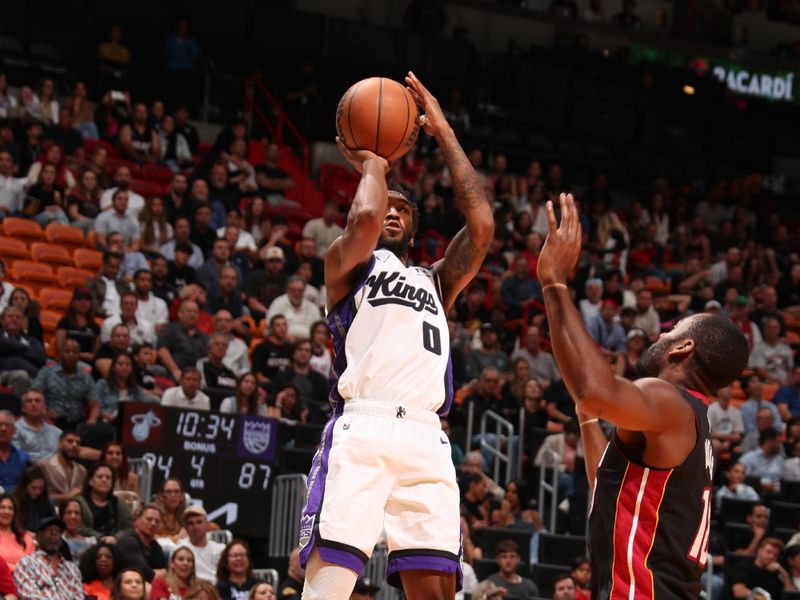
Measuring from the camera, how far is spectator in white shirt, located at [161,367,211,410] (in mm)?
12297

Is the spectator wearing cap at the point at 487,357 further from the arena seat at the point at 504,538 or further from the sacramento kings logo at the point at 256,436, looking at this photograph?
the sacramento kings logo at the point at 256,436

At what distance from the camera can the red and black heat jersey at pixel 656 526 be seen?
430 cm

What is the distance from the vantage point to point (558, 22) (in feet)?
79.6

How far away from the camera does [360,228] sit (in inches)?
209

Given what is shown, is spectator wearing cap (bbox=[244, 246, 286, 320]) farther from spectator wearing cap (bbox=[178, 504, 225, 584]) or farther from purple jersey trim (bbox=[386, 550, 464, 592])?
purple jersey trim (bbox=[386, 550, 464, 592])

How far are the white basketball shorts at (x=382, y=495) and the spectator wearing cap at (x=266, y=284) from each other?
981cm

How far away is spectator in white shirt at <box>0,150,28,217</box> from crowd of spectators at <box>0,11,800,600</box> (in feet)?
0.08

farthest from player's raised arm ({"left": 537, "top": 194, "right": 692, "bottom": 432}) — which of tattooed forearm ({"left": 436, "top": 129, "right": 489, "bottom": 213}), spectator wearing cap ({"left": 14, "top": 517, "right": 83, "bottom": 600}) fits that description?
spectator wearing cap ({"left": 14, "top": 517, "right": 83, "bottom": 600})

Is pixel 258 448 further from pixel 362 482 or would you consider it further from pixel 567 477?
pixel 362 482

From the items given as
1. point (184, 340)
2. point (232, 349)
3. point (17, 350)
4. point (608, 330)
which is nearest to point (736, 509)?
point (608, 330)

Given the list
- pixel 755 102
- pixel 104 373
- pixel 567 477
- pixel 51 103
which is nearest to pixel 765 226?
pixel 755 102

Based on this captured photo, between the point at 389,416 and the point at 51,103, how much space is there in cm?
1264

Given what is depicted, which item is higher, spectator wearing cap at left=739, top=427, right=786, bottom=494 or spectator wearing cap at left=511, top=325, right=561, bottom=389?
spectator wearing cap at left=511, top=325, right=561, bottom=389

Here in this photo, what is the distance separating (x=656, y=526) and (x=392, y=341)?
1.43m
